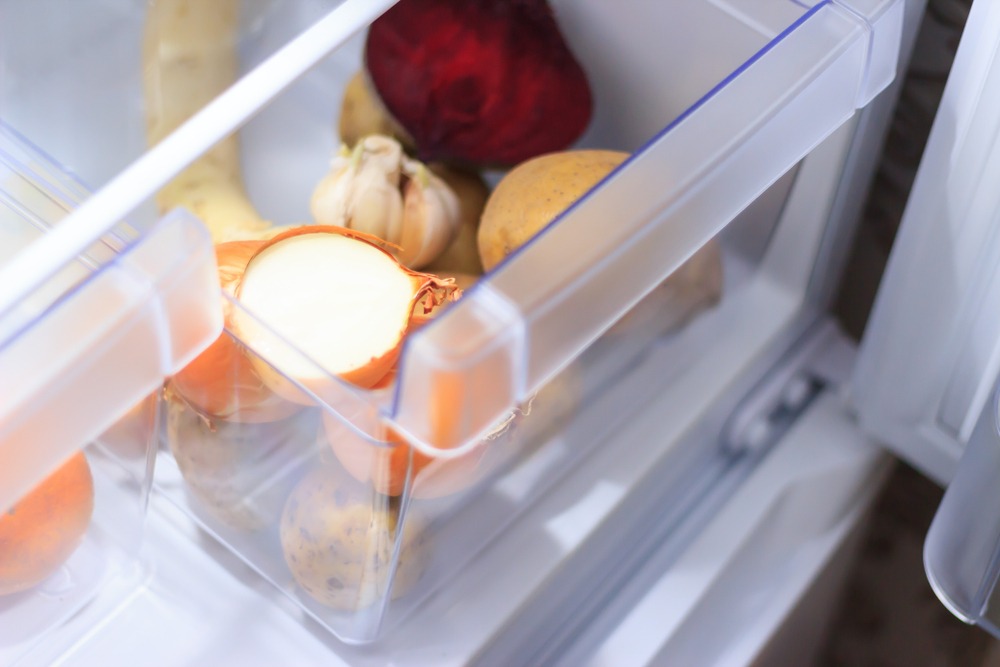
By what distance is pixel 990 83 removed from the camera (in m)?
0.47

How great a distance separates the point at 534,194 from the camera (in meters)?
0.49

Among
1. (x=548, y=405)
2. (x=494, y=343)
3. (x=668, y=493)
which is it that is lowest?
(x=668, y=493)

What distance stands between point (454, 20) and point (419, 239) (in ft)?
0.33

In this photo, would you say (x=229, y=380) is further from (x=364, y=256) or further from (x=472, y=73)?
(x=472, y=73)

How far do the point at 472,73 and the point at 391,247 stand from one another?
0.09m

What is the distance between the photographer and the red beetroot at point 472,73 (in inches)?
20.6

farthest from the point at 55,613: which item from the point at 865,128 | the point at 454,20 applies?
the point at 865,128

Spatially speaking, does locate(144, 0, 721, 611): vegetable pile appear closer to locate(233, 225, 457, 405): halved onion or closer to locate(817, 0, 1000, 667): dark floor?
locate(233, 225, 457, 405): halved onion

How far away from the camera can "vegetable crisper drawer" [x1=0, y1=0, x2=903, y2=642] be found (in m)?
0.36

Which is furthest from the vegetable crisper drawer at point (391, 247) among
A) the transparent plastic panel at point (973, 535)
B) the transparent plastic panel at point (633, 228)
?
the transparent plastic panel at point (973, 535)

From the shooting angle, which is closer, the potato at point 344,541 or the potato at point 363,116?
the potato at point 344,541

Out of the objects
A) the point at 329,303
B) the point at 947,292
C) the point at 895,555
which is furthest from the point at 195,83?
the point at 895,555

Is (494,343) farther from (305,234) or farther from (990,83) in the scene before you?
(990,83)

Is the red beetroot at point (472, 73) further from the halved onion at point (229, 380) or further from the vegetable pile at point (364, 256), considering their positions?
the halved onion at point (229, 380)
